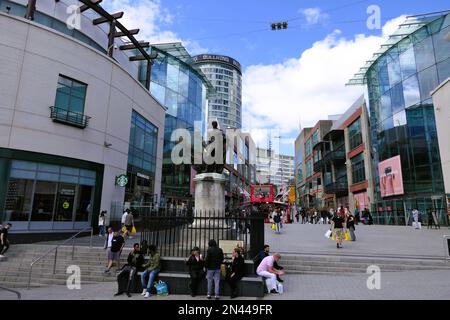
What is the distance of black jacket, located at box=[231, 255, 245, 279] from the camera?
8479 mm

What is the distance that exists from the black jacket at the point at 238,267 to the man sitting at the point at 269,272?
735 millimetres

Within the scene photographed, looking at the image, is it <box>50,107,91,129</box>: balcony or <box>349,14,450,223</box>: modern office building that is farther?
<box>349,14,450,223</box>: modern office building

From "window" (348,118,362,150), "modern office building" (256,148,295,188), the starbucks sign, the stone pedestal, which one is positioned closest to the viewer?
the stone pedestal

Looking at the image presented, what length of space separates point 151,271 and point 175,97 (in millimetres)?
33548

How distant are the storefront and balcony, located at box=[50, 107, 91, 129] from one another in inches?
90.7

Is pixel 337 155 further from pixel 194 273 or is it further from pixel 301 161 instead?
pixel 194 273

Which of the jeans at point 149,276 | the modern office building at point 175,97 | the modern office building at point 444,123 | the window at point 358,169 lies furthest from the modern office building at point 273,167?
the jeans at point 149,276

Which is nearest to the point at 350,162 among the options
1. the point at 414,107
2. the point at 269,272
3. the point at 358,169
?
the point at 358,169

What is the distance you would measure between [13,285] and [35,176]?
27.1 feet

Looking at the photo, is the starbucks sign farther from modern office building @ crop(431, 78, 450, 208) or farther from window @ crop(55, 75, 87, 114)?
modern office building @ crop(431, 78, 450, 208)

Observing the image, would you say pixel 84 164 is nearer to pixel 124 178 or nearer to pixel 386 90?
pixel 124 178

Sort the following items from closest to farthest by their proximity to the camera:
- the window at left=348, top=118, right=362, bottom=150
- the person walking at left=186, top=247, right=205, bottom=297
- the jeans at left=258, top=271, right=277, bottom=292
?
the person walking at left=186, top=247, right=205, bottom=297
the jeans at left=258, top=271, right=277, bottom=292
the window at left=348, top=118, right=362, bottom=150

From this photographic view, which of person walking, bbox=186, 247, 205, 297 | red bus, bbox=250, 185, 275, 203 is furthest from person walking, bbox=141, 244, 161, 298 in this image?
red bus, bbox=250, 185, 275, 203

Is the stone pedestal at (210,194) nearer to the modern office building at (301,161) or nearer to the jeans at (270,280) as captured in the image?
the jeans at (270,280)
